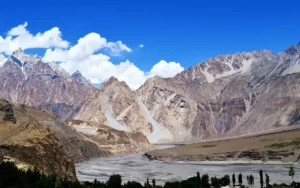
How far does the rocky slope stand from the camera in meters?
117

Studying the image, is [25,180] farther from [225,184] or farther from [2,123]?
[225,184]

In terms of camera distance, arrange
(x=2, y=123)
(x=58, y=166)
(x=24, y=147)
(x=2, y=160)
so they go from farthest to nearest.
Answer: (x=2, y=123) < (x=58, y=166) < (x=24, y=147) < (x=2, y=160)

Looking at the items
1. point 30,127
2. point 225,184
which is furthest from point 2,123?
point 225,184

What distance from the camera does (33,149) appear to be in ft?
402

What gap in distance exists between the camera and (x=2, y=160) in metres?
109

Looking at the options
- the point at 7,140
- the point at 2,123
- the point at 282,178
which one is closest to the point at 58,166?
the point at 7,140

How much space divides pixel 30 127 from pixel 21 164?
24.5m

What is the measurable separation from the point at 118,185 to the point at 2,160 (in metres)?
32.4

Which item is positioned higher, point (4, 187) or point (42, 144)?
point (42, 144)

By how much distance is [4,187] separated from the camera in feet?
313

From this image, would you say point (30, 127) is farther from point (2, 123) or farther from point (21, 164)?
point (21, 164)

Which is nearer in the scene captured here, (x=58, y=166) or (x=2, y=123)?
(x=58, y=166)

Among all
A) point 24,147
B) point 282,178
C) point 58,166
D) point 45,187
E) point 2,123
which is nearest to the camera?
point 45,187

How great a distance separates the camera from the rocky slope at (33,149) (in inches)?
4599
